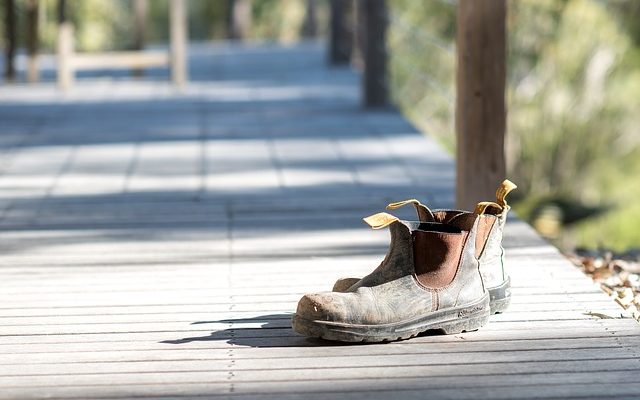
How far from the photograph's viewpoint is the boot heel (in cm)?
279

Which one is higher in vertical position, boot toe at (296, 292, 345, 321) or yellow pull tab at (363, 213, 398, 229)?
yellow pull tab at (363, 213, 398, 229)

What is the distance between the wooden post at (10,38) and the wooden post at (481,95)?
189 inches

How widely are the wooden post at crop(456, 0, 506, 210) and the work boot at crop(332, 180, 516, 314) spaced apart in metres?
1.05

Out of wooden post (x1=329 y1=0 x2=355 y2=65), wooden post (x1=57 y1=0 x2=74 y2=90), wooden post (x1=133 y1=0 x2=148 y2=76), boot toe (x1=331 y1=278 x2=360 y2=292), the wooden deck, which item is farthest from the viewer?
wooden post (x1=329 y1=0 x2=355 y2=65)

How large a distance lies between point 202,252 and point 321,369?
1259mm

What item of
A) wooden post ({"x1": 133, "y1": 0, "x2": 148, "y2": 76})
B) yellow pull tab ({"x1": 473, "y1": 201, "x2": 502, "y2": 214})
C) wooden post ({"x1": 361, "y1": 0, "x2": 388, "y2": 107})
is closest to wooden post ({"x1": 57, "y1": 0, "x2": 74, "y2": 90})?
wooden post ({"x1": 133, "y1": 0, "x2": 148, "y2": 76})

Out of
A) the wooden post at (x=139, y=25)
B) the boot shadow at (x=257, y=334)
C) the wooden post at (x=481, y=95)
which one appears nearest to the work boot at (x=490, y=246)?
the boot shadow at (x=257, y=334)

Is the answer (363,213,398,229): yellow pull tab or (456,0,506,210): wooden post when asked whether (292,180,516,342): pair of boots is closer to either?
(363,213,398,229): yellow pull tab

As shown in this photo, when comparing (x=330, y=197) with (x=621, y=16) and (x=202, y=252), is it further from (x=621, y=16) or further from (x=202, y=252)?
(x=621, y=16)

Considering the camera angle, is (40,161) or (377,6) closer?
(40,161)

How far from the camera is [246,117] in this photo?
22.2ft

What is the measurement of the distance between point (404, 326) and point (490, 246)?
31 centimetres

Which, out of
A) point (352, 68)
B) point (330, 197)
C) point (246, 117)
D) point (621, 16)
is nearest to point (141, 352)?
point (330, 197)

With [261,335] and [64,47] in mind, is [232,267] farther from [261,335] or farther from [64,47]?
[64,47]
